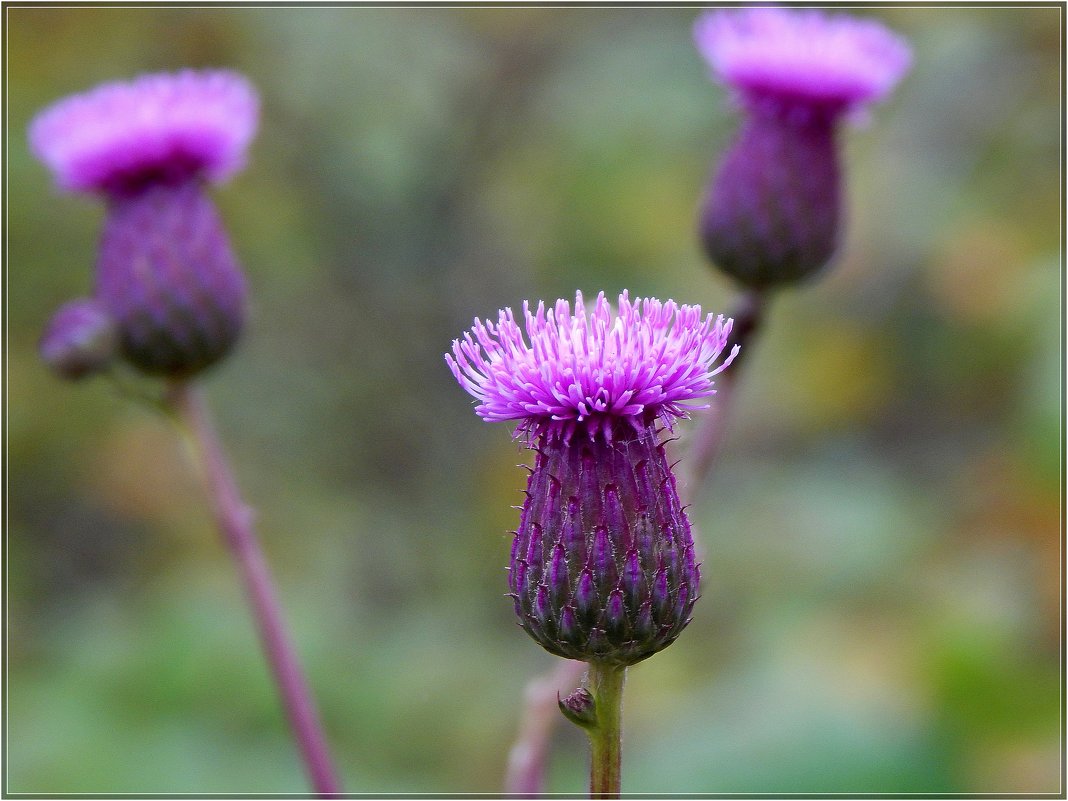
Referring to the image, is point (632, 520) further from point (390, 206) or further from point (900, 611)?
point (390, 206)

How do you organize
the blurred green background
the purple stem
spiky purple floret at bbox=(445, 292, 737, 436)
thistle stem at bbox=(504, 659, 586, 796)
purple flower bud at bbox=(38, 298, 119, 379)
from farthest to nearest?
the blurred green background → the purple stem → purple flower bud at bbox=(38, 298, 119, 379) → thistle stem at bbox=(504, 659, 586, 796) → spiky purple floret at bbox=(445, 292, 737, 436)

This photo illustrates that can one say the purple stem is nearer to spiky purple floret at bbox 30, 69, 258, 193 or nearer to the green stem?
the green stem

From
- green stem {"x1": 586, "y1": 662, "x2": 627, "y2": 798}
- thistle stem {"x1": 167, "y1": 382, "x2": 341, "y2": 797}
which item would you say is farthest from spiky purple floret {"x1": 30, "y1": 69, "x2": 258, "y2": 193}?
green stem {"x1": 586, "y1": 662, "x2": 627, "y2": 798}

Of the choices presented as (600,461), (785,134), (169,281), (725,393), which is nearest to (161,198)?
(169,281)

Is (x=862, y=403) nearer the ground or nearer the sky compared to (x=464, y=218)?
nearer the ground

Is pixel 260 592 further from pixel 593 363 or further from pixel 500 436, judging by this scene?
pixel 500 436

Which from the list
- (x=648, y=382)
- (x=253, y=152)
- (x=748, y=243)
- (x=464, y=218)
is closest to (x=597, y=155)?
(x=464, y=218)
